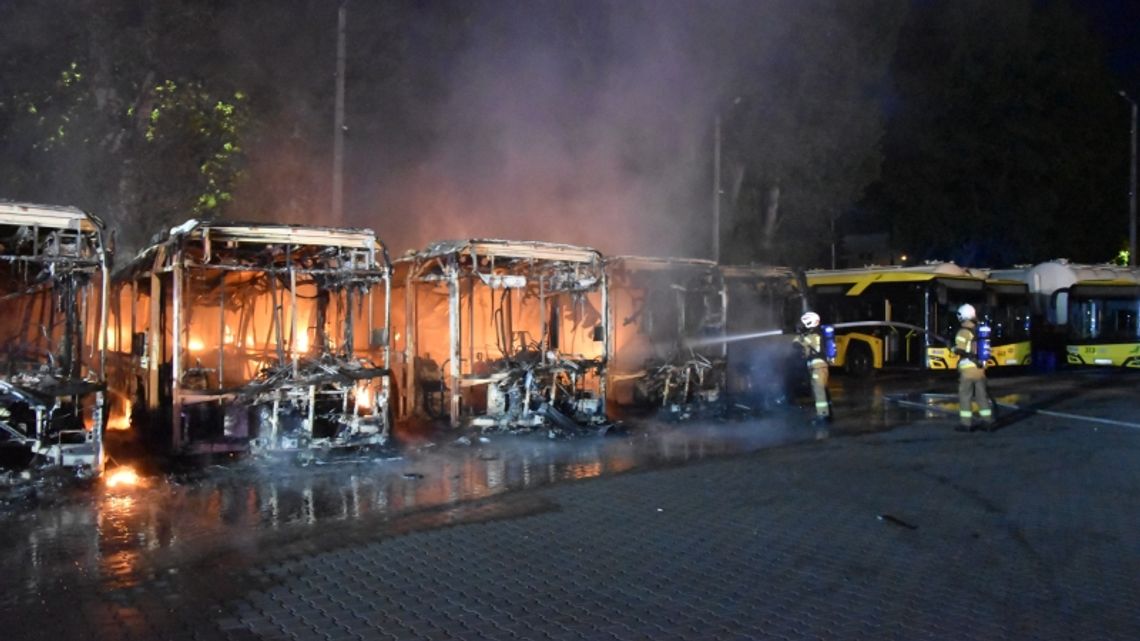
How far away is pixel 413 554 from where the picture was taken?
222 inches

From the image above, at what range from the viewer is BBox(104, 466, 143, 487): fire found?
781 centimetres

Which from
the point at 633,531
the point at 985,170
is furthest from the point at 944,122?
the point at 633,531

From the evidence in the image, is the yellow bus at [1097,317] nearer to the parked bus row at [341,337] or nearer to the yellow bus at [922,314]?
the yellow bus at [922,314]

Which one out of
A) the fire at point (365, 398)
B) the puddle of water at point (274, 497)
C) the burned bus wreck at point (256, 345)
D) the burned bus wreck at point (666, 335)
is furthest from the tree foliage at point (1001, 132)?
the fire at point (365, 398)

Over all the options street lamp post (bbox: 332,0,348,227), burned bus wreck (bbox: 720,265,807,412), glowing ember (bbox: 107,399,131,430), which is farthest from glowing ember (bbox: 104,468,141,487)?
burned bus wreck (bbox: 720,265,807,412)

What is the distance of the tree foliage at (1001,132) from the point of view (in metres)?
29.9

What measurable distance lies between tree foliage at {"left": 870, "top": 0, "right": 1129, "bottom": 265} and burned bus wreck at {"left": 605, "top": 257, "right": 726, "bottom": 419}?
20735 millimetres

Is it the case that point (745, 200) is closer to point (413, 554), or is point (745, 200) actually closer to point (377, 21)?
point (377, 21)

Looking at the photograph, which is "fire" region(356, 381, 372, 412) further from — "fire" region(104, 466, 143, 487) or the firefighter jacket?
the firefighter jacket

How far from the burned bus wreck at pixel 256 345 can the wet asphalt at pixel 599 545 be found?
0.51m

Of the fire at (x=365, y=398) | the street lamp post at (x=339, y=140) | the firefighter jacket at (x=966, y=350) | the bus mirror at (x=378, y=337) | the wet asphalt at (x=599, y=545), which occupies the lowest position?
the wet asphalt at (x=599, y=545)

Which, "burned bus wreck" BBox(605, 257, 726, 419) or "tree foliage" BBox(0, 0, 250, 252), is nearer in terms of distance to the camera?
"burned bus wreck" BBox(605, 257, 726, 419)

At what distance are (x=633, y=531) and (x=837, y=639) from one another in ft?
7.21

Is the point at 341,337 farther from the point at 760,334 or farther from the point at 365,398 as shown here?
the point at 760,334
